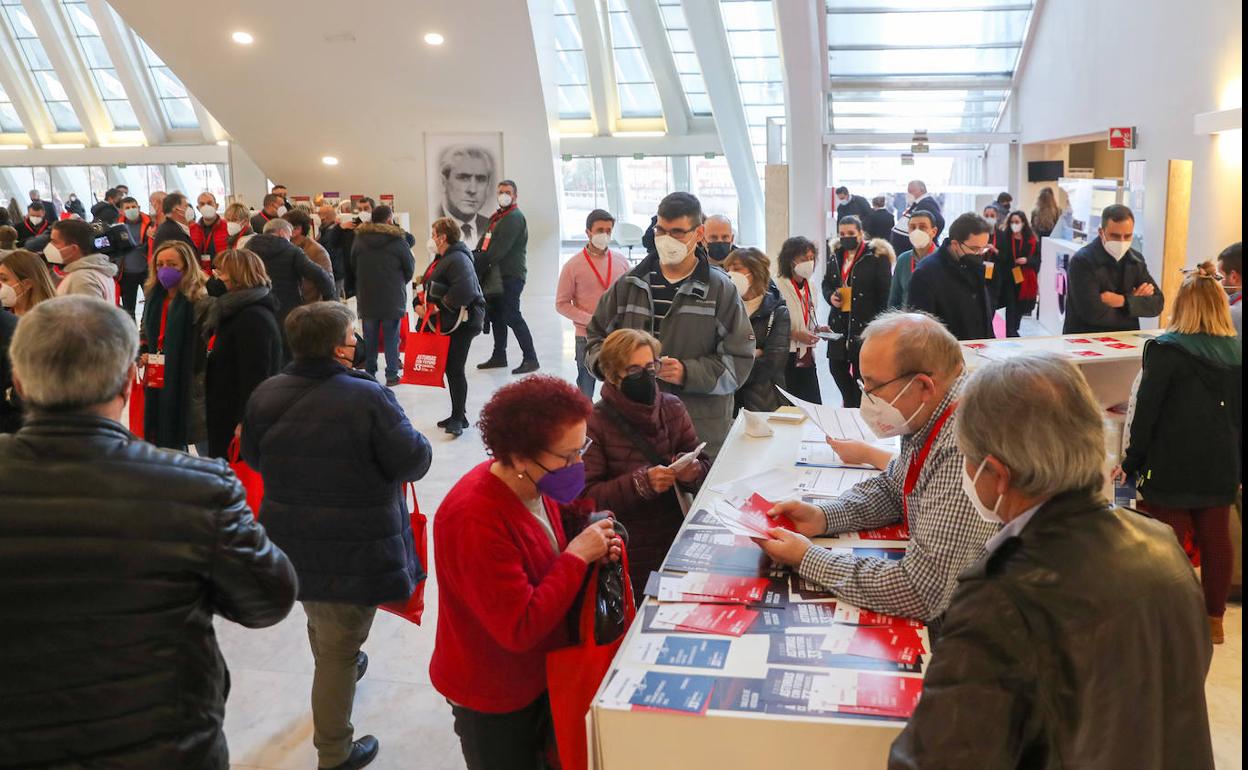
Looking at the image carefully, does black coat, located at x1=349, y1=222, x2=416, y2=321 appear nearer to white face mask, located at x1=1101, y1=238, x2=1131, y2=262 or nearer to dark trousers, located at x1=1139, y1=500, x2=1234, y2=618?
white face mask, located at x1=1101, y1=238, x2=1131, y2=262

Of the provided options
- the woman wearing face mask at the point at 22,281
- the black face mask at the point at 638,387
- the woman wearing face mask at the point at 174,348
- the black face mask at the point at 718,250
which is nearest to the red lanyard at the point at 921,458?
the black face mask at the point at 638,387

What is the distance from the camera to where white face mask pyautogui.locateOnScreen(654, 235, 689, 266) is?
4293 millimetres

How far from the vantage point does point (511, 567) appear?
231 centimetres

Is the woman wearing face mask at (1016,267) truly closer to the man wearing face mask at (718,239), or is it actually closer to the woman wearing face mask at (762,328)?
the man wearing face mask at (718,239)

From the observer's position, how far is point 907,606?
7.49 ft

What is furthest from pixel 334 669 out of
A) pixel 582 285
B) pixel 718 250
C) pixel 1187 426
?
pixel 582 285

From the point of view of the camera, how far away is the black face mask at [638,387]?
3318mm

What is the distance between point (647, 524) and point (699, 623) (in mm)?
1009

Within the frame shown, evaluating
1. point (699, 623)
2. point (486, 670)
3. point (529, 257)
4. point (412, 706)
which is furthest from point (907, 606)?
point (529, 257)

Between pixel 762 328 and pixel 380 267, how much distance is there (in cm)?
429

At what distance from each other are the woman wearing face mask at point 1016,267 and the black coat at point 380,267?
192 inches

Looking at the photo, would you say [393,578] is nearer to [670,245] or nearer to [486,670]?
[486,670]

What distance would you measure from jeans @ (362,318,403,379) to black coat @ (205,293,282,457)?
3.92m

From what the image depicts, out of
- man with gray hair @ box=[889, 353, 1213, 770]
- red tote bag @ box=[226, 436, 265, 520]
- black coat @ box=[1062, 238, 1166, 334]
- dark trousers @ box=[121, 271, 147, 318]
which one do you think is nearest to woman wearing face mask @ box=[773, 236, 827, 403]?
black coat @ box=[1062, 238, 1166, 334]
